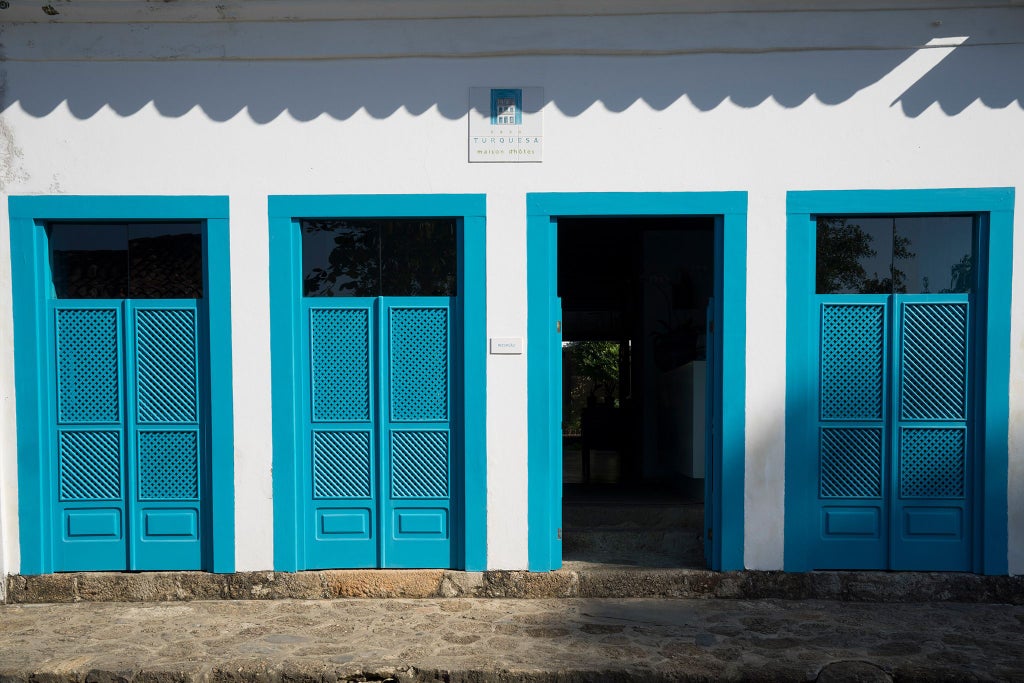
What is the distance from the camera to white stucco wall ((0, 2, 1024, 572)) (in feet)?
16.7

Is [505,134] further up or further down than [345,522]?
further up

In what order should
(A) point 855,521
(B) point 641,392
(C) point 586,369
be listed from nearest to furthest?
1. (A) point 855,521
2. (B) point 641,392
3. (C) point 586,369

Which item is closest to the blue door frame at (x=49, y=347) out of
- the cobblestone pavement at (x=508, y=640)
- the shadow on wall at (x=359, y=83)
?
the cobblestone pavement at (x=508, y=640)

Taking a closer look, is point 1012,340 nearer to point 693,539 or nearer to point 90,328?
point 693,539

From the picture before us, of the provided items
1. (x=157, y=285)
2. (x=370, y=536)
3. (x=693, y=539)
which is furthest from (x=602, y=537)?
(x=157, y=285)

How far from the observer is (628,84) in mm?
5137

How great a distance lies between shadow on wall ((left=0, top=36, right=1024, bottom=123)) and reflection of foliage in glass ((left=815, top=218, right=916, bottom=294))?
1025mm

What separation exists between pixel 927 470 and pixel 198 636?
464 centimetres

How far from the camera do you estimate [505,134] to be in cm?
512

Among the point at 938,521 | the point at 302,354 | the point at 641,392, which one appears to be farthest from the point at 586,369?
the point at 302,354

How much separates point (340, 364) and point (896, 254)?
3.73 metres

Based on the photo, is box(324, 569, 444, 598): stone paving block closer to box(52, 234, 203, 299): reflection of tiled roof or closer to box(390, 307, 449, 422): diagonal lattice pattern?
box(390, 307, 449, 422): diagonal lattice pattern

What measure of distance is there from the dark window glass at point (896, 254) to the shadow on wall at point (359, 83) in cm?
110

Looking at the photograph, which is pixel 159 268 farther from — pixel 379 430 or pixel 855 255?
pixel 855 255
